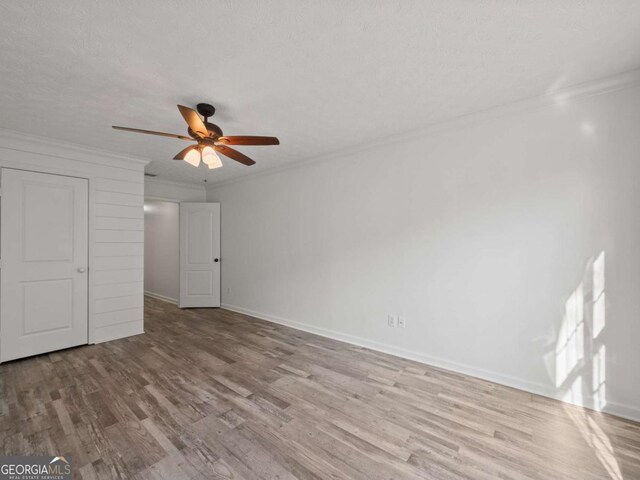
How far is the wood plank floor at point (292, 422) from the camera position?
1646 millimetres

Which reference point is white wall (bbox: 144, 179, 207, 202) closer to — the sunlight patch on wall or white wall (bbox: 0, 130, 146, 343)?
white wall (bbox: 0, 130, 146, 343)

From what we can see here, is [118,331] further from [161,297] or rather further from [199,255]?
[161,297]

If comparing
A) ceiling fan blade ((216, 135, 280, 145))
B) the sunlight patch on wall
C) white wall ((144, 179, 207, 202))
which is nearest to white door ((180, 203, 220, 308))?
white wall ((144, 179, 207, 202))

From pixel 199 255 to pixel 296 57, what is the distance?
4579mm

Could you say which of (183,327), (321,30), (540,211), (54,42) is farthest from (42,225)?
(540,211)

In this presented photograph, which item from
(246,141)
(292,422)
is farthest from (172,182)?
(292,422)

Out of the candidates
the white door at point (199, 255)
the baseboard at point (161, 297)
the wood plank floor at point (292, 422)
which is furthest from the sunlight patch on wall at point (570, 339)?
the baseboard at point (161, 297)

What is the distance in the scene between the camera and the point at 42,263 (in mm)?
3268

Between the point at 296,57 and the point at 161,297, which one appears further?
the point at 161,297

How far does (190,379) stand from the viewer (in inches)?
105

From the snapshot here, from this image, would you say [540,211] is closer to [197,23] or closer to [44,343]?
[197,23]

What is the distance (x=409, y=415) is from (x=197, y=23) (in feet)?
9.81

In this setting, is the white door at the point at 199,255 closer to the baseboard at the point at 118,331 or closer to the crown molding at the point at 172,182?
the crown molding at the point at 172,182

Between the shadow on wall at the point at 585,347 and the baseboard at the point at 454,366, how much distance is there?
84 mm
